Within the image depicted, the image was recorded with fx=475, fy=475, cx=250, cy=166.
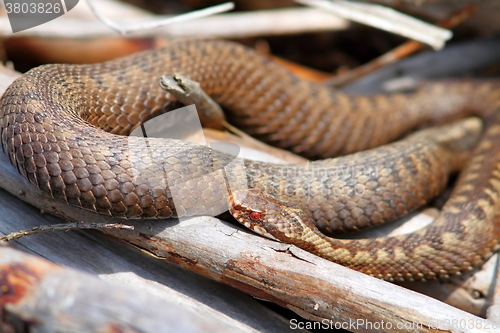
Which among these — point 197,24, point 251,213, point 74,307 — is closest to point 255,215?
point 251,213

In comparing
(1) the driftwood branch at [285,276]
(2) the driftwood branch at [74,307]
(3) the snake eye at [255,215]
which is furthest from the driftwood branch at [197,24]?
(2) the driftwood branch at [74,307]

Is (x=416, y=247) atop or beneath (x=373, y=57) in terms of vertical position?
beneath

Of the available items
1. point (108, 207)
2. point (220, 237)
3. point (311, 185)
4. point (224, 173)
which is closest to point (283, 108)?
point (311, 185)

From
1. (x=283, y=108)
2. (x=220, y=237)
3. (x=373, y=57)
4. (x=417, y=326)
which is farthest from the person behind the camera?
(x=373, y=57)

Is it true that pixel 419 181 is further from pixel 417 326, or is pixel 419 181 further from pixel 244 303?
pixel 244 303

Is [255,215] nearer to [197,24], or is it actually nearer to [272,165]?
[272,165]

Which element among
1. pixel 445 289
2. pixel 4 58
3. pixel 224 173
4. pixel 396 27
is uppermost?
pixel 4 58

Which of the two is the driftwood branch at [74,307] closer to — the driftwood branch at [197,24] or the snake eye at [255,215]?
the snake eye at [255,215]

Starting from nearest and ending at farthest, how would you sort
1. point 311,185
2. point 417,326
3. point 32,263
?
point 32,263
point 417,326
point 311,185
